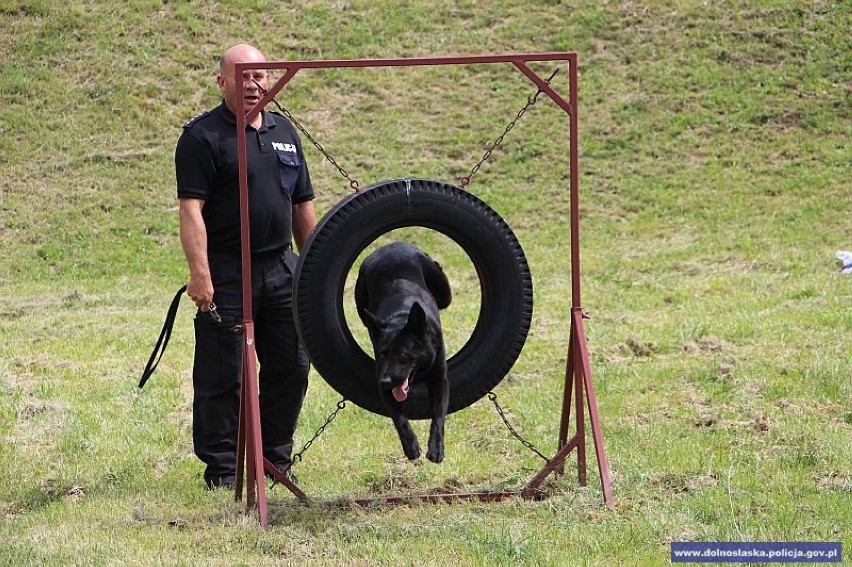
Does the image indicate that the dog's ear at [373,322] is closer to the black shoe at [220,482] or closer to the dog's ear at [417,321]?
the dog's ear at [417,321]

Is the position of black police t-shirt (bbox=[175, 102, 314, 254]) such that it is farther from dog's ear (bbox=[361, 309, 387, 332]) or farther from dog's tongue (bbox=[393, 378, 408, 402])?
dog's tongue (bbox=[393, 378, 408, 402])

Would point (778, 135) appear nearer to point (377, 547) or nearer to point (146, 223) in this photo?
point (146, 223)

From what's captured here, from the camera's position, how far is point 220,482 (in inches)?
239

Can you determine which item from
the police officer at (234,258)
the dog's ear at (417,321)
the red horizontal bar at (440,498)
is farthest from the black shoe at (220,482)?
the dog's ear at (417,321)

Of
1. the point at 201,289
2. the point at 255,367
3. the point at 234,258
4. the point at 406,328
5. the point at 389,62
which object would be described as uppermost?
the point at 389,62

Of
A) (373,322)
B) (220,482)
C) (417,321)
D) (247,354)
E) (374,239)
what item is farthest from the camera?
(220,482)

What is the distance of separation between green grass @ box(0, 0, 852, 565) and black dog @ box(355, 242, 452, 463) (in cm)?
47

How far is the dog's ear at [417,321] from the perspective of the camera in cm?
500

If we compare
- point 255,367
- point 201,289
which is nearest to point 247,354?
point 255,367

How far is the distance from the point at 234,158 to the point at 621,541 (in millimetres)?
2612

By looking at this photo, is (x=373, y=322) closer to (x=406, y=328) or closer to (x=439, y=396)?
(x=406, y=328)

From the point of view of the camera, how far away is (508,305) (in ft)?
18.6

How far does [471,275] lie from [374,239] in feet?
28.7

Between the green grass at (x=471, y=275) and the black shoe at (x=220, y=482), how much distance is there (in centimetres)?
15
